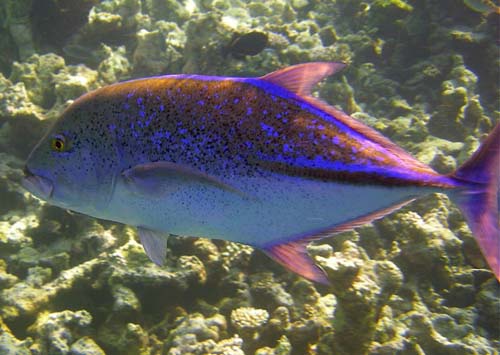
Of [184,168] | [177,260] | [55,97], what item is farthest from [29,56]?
[184,168]

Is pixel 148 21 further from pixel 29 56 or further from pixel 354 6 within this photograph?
pixel 354 6

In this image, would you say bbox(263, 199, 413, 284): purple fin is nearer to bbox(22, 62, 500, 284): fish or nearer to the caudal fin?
bbox(22, 62, 500, 284): fish


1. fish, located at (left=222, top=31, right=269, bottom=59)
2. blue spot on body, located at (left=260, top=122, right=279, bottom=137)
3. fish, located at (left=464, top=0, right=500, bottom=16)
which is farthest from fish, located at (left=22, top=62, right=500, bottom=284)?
fish, located at (left=464, top=0, right=500, bottom=16)

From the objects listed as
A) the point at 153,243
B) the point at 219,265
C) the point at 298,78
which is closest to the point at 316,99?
the point at 298,78

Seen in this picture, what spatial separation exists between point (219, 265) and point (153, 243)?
1628 millimetres

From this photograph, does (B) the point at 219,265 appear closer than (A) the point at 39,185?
No

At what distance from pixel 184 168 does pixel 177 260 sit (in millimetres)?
1888

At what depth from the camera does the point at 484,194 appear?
3.97 ft

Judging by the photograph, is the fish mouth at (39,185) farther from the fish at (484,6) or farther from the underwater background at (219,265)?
the fish at (484,6)

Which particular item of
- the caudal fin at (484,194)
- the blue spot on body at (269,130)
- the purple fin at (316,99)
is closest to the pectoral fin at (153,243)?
the blue spot on body at (269,130)

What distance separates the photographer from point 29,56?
5863mm

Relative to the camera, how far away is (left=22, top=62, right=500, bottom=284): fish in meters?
1.22

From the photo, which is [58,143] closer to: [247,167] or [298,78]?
[247,167]

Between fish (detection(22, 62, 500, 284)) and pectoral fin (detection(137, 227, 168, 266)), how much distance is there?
56mm
